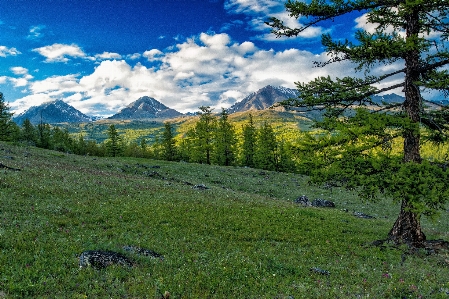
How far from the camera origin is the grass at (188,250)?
9.14m

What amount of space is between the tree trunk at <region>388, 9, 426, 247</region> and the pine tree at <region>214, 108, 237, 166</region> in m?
61.0

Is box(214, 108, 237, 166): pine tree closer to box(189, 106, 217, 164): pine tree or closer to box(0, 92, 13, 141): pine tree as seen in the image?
box(189, 106, 217, 164): pine tree

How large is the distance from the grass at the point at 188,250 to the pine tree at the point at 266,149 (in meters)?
53.8

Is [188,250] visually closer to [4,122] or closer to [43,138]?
[4,122]

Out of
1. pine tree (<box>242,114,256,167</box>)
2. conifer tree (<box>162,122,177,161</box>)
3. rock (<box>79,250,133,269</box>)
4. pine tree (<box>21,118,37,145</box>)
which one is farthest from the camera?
pine tree (<box>21,118,37,145</box>)

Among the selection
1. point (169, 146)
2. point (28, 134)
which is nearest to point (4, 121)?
point (28, 134)

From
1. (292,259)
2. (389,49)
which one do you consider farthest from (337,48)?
(292,259)

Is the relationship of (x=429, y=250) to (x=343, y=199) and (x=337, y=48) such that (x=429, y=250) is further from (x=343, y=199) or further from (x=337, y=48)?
(x=343, y=199)

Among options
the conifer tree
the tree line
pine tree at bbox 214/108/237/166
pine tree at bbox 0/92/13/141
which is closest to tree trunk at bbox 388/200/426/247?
the tree line

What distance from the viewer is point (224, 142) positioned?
77.2 meters

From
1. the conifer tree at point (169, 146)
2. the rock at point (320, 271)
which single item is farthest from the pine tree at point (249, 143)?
the rock at point (320, 271)

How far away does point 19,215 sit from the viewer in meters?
14.4

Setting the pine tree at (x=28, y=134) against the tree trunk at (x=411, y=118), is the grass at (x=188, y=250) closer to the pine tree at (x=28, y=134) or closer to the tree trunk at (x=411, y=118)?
the tree trunk at (x=411, y=118)

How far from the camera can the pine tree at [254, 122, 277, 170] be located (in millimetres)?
77688
